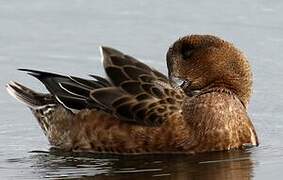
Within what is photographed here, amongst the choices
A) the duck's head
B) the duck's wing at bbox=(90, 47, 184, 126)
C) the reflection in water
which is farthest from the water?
the duck's head

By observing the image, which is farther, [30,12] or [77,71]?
[30,12]

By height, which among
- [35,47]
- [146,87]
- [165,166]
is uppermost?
[35,47]

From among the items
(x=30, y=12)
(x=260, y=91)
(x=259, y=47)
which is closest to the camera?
(x=260, y=91)

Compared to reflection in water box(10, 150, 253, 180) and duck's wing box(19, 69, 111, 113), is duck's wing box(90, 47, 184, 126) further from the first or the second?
reflection in water box(10, 150, 253, 180)

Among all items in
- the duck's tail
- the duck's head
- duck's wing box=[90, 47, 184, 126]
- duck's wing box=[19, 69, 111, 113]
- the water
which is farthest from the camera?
the duck's tail

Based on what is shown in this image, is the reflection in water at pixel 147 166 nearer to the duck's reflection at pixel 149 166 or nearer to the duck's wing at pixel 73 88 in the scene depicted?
the duck's reflection at pixel 149 166

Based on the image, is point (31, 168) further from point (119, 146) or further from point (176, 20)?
point (176, 20)

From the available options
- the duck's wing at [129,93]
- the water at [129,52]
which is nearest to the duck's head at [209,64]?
the duck's wing at [129,93]

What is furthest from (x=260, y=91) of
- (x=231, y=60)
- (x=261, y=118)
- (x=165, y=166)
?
(x=165, y=166)
